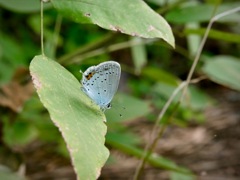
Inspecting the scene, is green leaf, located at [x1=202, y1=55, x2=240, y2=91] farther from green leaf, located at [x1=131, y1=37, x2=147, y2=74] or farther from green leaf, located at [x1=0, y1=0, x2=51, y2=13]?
green leaf, located at [x1=0, y1=0, x2=51, y2=13]

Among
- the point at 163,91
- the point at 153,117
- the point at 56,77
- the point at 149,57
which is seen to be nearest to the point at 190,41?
the point at 163,91

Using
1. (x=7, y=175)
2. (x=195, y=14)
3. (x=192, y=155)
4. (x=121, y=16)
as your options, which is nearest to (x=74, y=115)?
(x=121, y=16)

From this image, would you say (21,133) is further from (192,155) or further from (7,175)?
(192,155)

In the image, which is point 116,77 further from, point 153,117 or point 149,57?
point 149,57

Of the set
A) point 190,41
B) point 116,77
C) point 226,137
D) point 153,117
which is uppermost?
point 116,77

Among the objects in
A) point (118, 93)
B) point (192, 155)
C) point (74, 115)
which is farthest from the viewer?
point (192, 155)

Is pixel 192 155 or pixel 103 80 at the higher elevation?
pixel 103 80

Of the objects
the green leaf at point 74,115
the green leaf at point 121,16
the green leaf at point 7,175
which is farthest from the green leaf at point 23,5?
the green leaf at point 74,115
